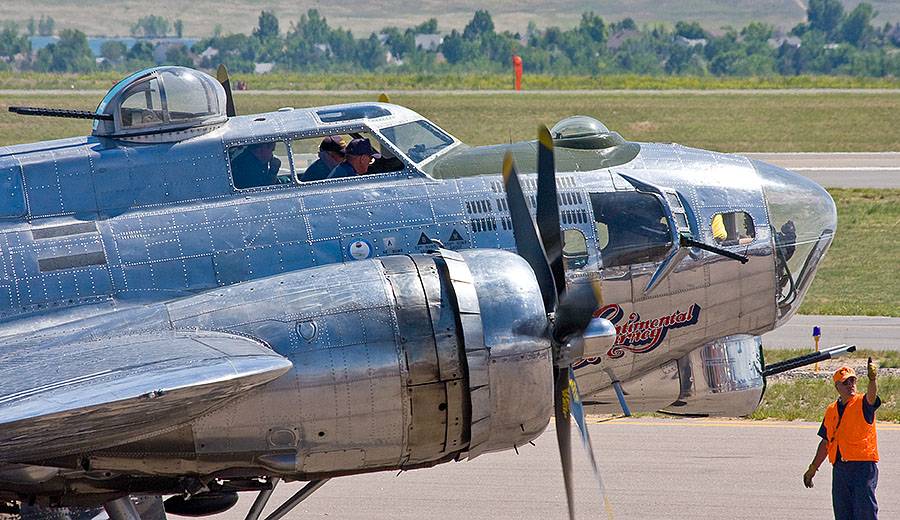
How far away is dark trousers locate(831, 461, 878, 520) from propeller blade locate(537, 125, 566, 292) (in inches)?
175

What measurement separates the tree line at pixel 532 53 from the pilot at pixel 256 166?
12114 cm

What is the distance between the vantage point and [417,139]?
11898mm

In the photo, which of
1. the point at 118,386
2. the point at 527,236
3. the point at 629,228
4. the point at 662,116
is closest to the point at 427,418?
the point at 527,236

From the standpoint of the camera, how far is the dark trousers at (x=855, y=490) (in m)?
11.4

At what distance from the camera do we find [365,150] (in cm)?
1152

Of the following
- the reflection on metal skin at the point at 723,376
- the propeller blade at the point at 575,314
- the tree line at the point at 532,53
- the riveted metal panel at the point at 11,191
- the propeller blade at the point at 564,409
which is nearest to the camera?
the propeller blade at the point at 575,314

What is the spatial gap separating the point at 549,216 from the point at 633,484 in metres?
5.73

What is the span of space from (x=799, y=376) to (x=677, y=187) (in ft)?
30.2

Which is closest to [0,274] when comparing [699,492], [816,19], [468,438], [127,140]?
[127,140]

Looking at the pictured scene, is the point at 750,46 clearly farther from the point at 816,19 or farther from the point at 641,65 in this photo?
the point at 816,19

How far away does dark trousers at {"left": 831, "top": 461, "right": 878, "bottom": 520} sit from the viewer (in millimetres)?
11422

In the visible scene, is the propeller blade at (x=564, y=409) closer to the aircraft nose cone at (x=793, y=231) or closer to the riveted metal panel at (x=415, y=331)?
the riveted metal panel at (x=415, y=331)

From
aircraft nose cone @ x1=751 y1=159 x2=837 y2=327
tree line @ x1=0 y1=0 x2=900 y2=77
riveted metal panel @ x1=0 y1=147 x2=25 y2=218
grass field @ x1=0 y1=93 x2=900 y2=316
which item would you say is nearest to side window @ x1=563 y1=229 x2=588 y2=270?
aircraft nose cone @ x1=751 y1=159 x2=837 y2=327

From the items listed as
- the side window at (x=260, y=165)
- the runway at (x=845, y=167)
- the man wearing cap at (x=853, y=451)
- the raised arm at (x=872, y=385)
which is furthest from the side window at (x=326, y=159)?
the runway at (x=845, y=167)
